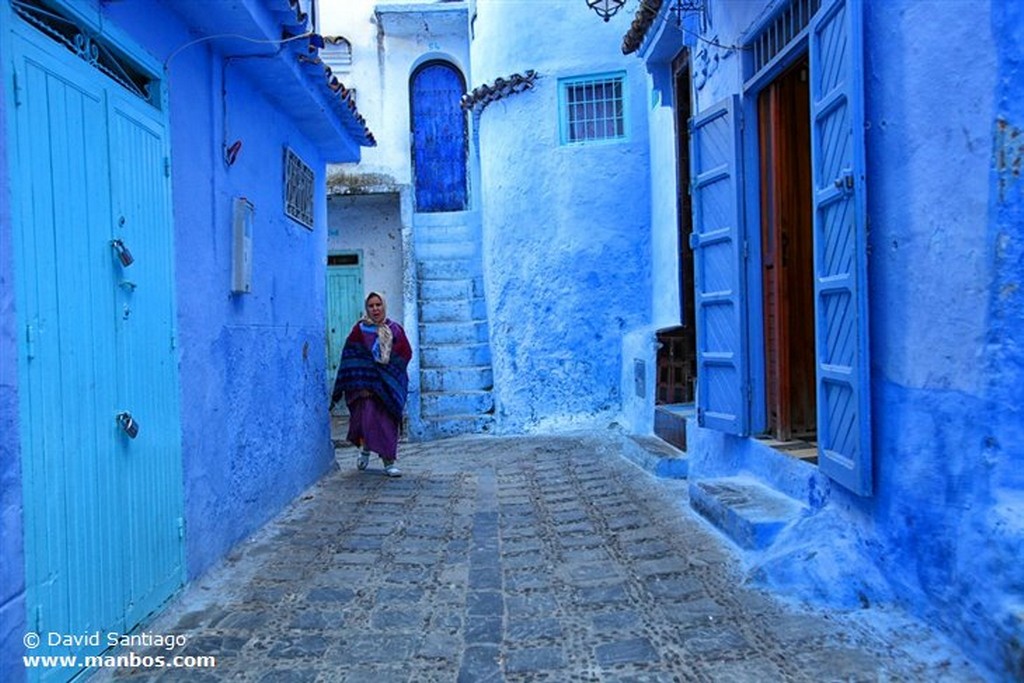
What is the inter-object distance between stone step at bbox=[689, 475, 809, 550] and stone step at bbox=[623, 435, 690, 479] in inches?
45.9

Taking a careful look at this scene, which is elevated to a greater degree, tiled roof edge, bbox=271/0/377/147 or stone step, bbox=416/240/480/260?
tiled roof edge, bbox=271/0/377/147

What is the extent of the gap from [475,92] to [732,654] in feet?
31.2

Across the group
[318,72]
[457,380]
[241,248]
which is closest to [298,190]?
[318,72]

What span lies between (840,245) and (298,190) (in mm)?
4637

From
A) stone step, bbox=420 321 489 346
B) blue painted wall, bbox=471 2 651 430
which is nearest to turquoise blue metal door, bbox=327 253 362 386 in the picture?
stone step, bbox=420 321 489 346

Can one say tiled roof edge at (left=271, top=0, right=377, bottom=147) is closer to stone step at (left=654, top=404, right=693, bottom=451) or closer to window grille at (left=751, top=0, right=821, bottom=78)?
window grille at (left=751, top=0, right=821, bottom=78)

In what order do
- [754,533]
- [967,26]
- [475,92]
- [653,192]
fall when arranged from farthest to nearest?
[475,92] < [653,192] < [754,533] < [967,26]

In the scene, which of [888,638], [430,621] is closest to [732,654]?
[888,638]

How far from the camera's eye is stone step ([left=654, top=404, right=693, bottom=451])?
22.7ft

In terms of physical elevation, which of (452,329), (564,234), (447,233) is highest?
(447,233)

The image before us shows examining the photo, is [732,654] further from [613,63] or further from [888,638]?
[613,63]

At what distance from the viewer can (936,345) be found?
121 inches

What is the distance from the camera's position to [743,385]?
4.99 m

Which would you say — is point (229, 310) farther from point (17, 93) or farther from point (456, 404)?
point (456, 404)
